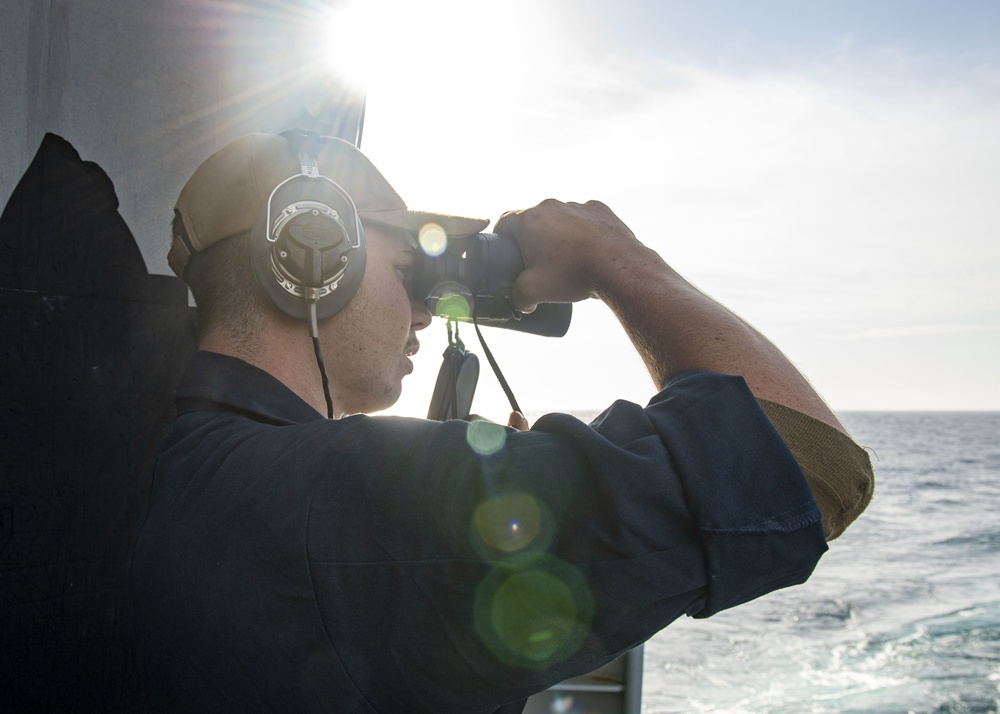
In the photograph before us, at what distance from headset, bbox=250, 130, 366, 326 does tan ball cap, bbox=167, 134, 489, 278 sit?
115 mm

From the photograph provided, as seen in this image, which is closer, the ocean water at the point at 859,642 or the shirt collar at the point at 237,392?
the shirt collar at the point at 237,392

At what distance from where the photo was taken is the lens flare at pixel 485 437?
88 centimetres

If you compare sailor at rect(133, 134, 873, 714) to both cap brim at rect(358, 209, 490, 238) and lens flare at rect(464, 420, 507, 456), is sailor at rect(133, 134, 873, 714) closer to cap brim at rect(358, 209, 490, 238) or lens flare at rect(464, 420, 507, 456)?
lens flare at rect(464, 420, 507, 456)

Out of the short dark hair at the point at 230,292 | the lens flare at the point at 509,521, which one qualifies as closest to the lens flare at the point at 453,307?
the short dark hair at the point at 230,292

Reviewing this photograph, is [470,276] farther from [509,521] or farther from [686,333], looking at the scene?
[509,521]

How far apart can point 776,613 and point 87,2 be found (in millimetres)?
11847

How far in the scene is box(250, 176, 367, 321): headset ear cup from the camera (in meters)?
1.20

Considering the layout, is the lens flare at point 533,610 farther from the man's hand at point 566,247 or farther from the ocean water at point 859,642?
the ocean water at point 859,642

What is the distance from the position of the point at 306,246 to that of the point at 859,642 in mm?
10854

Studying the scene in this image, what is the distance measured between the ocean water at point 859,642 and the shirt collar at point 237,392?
363cm

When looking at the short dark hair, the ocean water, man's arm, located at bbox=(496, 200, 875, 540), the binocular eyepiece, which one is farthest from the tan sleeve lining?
the ocean water

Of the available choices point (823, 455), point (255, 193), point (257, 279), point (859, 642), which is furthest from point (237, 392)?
point (859, 642)

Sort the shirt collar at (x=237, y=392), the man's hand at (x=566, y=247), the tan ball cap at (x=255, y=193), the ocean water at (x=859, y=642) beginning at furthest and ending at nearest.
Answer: the ocean water at (x=859, y=642) → the tan ball cap at (x=255, y=193) → the man's hand at (x=566, y=247) → the shirt collar at (x=237, y=392)

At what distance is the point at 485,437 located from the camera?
2.93 ft
